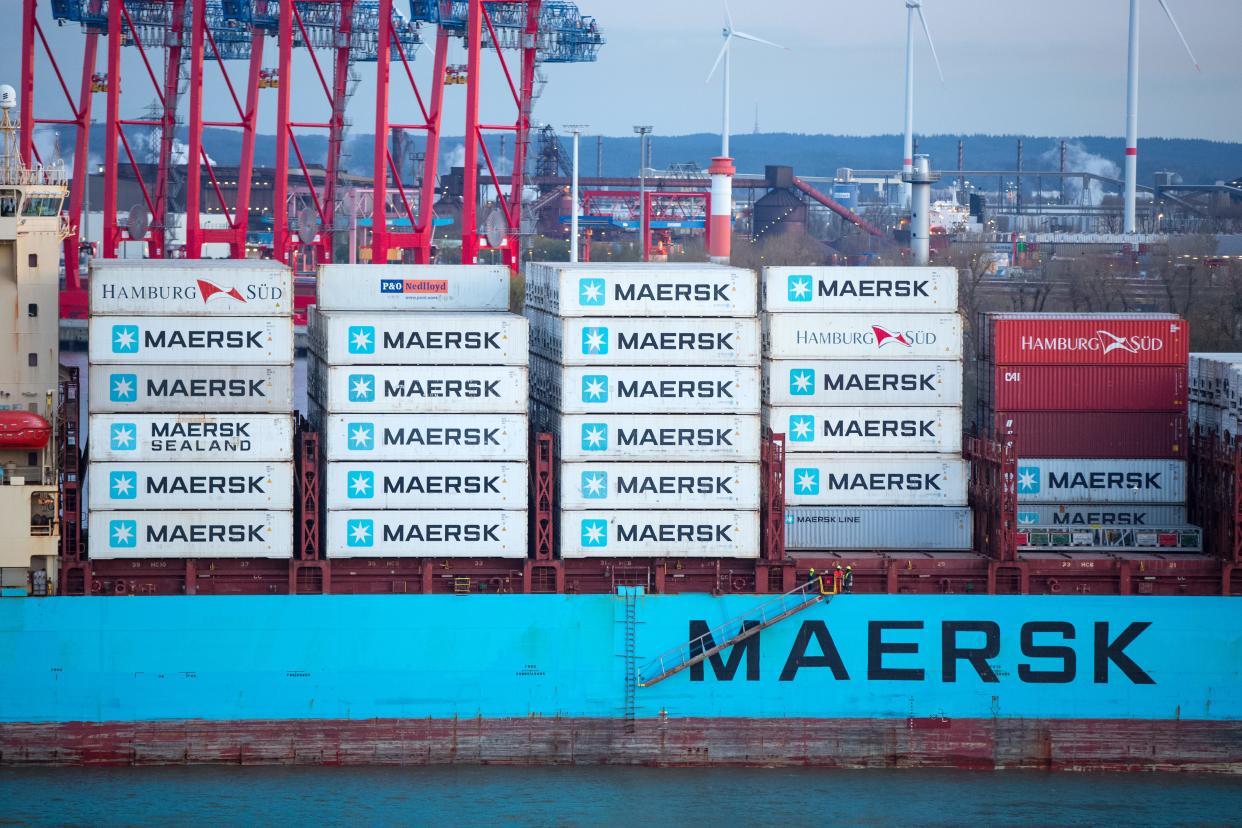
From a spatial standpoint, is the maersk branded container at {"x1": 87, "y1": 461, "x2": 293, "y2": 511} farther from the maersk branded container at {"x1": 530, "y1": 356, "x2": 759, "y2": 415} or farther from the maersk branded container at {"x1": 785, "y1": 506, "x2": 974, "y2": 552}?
the maersk branded container at {"x1": 785, "y1": 506, "x2": 974, "y2": 552}

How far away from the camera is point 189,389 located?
36844 mm

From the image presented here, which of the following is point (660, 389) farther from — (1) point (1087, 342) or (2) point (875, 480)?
(1) point (1087, 342)

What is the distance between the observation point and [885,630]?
37.5 meters

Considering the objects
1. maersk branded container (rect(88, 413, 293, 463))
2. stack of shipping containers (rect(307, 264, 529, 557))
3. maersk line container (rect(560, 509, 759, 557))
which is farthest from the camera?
maersk line container (rect(560, 509, 759, 557))

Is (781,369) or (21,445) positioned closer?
(21,445)

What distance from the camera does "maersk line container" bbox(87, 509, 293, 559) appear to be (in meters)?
36.7

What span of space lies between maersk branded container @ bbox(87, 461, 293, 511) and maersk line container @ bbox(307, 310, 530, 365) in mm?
2865

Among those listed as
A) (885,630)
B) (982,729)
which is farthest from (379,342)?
(982,729)

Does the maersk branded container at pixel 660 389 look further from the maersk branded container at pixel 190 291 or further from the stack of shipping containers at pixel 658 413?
the maersk branded container at pixel 190 291

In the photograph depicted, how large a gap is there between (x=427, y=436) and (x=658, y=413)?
4.87 metres

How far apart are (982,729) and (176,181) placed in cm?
10218

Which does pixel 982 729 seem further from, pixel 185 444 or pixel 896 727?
pixel 185 444


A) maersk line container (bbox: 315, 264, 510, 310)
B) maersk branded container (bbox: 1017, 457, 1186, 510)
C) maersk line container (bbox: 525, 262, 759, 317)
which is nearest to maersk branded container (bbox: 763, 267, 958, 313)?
maersk line container (bbox: 525, 262, 759, 317)

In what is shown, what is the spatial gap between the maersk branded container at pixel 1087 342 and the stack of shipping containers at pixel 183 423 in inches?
624
